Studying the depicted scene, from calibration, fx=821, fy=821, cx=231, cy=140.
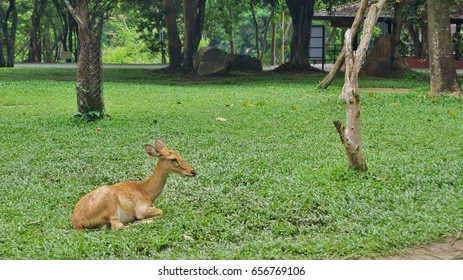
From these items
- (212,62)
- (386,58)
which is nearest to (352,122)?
(386,58)

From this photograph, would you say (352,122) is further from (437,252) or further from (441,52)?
(441,52)

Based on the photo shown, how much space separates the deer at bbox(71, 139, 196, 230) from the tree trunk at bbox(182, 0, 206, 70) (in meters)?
22.3

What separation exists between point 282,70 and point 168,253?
24.0 metres

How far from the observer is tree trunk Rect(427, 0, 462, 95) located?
54.8 feet

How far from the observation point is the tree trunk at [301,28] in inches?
1189

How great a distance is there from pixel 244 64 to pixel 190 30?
7.53 feet

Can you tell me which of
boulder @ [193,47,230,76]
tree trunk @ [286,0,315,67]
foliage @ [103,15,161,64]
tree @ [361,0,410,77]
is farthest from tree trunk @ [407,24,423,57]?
foliage @ [103,15,161,64]

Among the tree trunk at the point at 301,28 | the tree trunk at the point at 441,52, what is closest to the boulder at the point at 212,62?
the tree trunk at the point at 301,28

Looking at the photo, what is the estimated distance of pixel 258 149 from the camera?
997cm

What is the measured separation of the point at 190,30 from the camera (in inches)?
1163

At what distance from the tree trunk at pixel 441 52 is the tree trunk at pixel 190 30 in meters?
13.1

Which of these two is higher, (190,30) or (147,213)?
(190,30)

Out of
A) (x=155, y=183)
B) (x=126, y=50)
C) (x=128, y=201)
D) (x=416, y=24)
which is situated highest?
(x=416, y=24)

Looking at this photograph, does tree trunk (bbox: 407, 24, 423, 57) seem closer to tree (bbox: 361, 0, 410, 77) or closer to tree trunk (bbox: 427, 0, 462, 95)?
tree (bbox: 361, 0, 410, 77)
